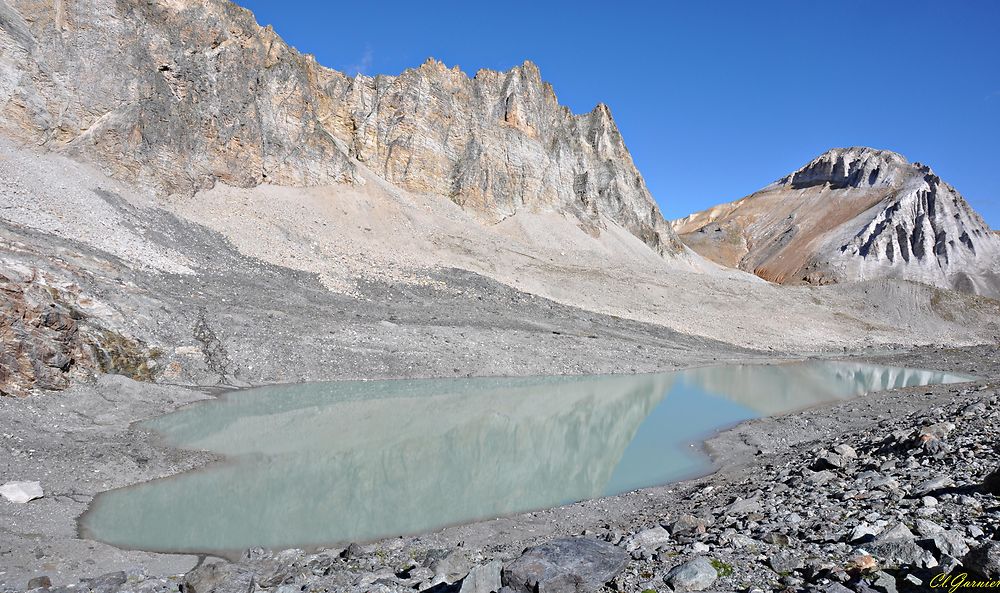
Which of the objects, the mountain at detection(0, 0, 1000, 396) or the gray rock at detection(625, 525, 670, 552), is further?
the mountain at detection(0, 0, 1000, 396)

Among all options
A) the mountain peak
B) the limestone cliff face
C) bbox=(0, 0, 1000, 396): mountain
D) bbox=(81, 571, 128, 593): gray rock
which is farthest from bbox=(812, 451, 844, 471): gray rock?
the mountain peak

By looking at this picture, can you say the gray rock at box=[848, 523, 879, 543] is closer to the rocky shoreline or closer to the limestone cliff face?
the rocky shoreline

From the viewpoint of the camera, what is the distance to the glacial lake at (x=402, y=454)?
34.7 ft

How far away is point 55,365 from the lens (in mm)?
15891

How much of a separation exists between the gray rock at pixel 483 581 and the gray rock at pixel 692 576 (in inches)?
68.8

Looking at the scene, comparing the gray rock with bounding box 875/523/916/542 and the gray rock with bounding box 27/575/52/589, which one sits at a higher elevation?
the gray rock with bounding box 875/523/916/542

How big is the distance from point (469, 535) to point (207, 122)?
43325 mm

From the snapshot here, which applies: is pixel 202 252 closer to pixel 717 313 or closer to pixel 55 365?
pixel 55 365

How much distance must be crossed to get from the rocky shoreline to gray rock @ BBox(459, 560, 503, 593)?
0.01 m

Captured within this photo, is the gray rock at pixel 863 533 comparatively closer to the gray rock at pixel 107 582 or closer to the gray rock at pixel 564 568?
the gray rock at pixel 564 568

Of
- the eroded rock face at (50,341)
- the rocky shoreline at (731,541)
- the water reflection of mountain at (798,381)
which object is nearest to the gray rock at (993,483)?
the rocky shoreline at (731,541)

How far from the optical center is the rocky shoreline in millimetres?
5660
